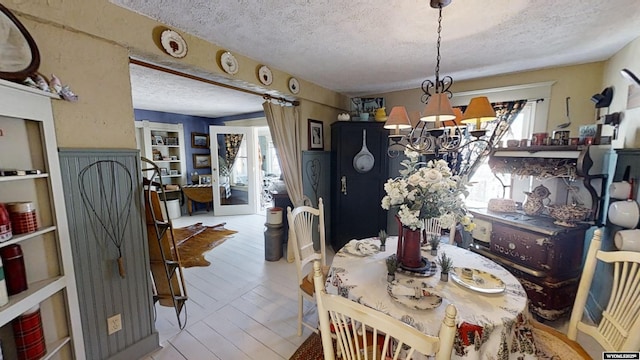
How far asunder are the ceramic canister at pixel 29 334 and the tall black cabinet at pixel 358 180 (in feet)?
9.32

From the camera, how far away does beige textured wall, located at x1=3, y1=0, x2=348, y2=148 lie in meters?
1.31

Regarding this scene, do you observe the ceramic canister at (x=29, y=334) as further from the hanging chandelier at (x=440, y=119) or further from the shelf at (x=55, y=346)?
the hanging chandelier at (x=440, y=119)

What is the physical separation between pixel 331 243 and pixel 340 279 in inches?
92.0

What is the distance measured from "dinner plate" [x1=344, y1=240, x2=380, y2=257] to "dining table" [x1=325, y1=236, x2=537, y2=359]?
0.17ft

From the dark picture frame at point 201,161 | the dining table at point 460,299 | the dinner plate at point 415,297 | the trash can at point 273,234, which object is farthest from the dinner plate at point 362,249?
the dark picture frame at point 201,161

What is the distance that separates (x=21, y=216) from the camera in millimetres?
1216

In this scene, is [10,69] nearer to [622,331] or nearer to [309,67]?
[309,67]

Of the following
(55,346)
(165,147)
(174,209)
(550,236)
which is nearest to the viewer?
(55,346)

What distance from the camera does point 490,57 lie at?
7.72ft

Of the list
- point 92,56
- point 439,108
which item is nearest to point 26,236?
point 92,56

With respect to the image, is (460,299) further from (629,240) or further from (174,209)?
(174,209)

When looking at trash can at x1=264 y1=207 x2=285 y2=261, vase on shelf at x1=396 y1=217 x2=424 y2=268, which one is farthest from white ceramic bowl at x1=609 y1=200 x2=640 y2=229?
trash can at x1=264 y1=207 x2=285 y2=261

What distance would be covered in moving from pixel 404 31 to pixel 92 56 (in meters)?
2.02

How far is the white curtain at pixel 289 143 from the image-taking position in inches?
116
